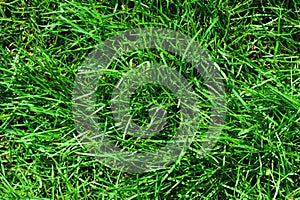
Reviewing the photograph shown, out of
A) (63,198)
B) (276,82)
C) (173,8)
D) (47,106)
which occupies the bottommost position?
(63,198)

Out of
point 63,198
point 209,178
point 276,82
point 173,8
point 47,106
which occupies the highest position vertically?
point 173,8

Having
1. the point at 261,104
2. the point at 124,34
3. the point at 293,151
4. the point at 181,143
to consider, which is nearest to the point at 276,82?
the point at 261,104

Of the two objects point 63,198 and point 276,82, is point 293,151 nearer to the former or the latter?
point 276,82

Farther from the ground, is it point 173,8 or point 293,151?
point 173,8

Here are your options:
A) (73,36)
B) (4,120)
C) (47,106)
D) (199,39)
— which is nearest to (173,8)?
(199,39)

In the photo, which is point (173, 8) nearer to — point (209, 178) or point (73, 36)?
point (73, 36)

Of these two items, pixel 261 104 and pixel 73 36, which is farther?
pixel 73 36
